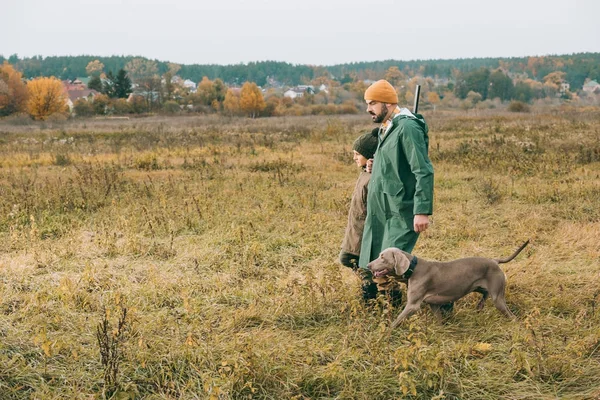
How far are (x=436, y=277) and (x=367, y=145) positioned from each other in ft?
4.04

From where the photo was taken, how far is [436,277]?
4152 mm

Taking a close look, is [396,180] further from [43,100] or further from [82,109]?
[43,100]

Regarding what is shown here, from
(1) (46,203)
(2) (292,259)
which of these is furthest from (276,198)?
(1) (46,203)

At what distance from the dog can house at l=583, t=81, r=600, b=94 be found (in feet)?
442

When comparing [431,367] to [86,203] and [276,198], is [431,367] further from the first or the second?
[86,203]

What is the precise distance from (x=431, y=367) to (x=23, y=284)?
4.11 metres

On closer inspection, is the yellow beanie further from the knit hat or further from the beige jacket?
the beige jacket

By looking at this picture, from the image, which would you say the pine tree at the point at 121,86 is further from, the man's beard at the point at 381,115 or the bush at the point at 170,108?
the man's beard at the point at 381,115

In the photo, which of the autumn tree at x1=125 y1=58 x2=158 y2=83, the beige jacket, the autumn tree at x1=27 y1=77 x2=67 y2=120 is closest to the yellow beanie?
the beige jacket

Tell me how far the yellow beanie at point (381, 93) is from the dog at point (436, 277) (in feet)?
3.77

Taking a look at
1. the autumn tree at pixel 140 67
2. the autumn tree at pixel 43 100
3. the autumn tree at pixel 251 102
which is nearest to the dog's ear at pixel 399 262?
the autumn tree at pixel 43 100

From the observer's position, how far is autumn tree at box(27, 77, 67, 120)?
58281 millimetres

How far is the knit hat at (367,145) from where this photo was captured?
4.59 meters

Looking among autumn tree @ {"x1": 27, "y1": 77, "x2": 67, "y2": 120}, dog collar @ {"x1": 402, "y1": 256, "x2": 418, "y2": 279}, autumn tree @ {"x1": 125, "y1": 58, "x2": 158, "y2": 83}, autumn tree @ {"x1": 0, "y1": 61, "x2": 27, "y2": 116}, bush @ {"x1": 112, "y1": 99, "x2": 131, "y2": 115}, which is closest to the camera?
→ dog collar @ {"x1": 402, "y1": 256, "x2": 418, "y2": 279}
